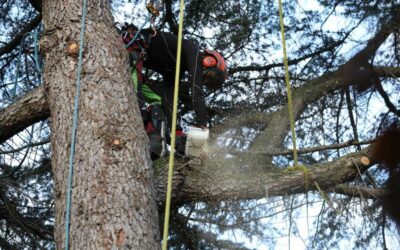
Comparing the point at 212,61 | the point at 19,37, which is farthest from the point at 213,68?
the point at 19,37

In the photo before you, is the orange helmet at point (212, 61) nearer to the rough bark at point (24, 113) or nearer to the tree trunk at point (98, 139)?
the tree trunk at point (98, 139)

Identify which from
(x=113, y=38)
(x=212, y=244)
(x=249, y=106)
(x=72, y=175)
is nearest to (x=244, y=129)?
(x=249, y=106)

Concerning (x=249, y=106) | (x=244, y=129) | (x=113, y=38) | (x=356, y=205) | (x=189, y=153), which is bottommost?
(x=356, y=205)

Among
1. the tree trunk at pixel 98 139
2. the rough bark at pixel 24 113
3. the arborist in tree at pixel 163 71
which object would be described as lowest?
→ the tree trunk at pixel 98 139

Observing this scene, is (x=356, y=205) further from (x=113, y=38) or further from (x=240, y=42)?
(x=240, y=42)

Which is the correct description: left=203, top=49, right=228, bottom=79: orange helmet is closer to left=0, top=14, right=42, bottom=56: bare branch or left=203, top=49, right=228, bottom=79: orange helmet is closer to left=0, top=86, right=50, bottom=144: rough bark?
left=0, top=86, right=50, bottom=144: rough bark

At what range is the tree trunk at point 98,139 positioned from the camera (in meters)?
1.90

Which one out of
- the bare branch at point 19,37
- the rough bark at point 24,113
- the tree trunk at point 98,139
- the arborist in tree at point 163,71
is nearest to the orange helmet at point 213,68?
the arborist in tree at point 163,71

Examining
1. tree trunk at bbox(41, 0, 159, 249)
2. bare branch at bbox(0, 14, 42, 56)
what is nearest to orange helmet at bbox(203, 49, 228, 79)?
tree trunk at bbox(41, 0, 159, 249)

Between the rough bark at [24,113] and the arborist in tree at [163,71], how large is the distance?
0.49 meters

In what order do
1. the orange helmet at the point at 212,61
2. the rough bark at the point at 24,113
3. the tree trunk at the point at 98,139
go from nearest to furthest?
the tree trunk at the point at 98,139 → the rough bark at the point at 24,113 → the orange helmet at the point at 212,61

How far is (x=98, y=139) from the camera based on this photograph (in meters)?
2.12

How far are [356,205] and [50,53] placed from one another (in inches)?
59.4

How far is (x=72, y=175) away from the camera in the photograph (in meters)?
2.05
